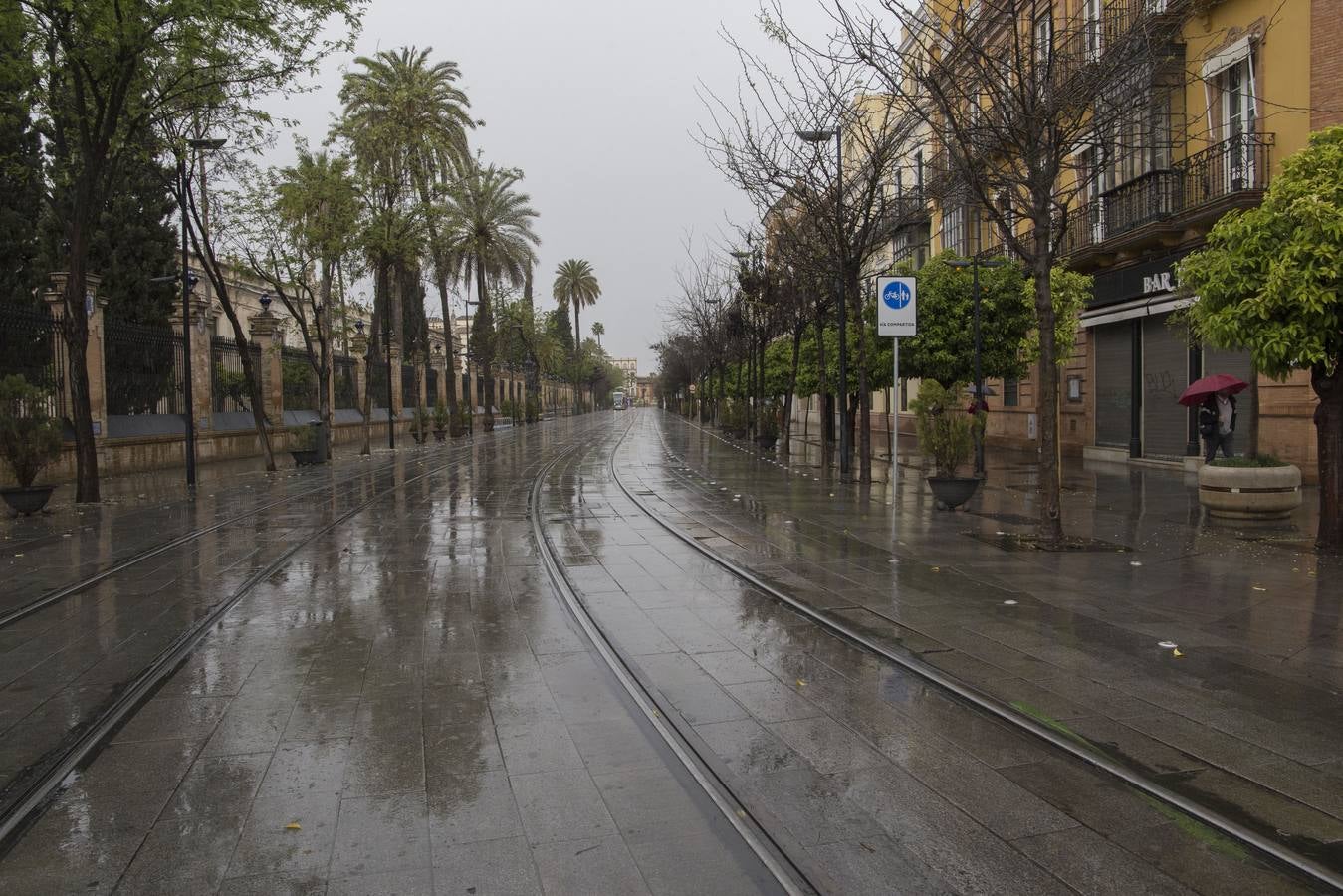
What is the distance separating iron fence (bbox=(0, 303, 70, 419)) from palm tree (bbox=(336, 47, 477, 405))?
13045 millimetres

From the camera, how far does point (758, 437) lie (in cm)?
3112

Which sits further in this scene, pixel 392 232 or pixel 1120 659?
pixel 392 232

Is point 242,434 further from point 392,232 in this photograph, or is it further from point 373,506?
point 373,506

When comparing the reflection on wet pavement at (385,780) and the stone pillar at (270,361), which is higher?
the stone pillar at (270,361)

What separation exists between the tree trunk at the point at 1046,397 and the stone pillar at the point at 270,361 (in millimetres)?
26915

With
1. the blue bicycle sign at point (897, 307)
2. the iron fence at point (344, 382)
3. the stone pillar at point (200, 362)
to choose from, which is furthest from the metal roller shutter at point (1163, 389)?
the iron fence at point (344, 382)

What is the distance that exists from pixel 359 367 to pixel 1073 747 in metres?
40.7

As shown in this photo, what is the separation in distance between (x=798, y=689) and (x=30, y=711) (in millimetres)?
4407

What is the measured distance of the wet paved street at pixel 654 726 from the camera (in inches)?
139

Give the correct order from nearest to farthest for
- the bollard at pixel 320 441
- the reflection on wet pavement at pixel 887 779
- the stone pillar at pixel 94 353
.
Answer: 1. the reflection on wet pavement at pixel 887 779
2. the stone pillar at pixel 94 353
3. the bollard at pixel 320 441

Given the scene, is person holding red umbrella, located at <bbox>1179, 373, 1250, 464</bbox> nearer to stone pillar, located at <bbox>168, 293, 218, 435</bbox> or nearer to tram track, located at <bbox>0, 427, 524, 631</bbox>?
tram track, located at <bbox>0, 427, 524, 631</bbox>

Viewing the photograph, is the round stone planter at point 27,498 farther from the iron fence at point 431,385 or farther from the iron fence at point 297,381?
the iron fence at point 431,385

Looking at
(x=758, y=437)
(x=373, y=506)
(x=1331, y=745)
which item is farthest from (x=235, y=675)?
(x=758, y=437)

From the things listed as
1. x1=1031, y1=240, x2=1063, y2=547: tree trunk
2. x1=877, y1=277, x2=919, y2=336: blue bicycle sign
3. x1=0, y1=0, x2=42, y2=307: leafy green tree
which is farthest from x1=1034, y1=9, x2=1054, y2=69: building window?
x1=0, y1=0, x2=42, y2=307: leafy green tree
